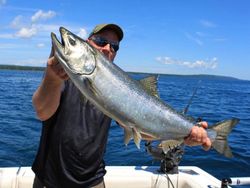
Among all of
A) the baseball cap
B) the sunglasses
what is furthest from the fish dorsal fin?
the baseball cap

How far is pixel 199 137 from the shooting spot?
3619 mm

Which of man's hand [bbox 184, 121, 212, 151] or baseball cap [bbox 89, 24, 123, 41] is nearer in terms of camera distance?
man's hand [bbox 184, 121, 212, 151]

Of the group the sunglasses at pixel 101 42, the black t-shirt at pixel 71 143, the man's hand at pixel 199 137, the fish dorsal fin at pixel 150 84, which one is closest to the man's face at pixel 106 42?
the sunglasses at pixel 101 42

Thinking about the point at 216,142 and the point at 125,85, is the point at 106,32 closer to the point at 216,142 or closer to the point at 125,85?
the point at 125,85

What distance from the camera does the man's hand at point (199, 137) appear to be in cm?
360

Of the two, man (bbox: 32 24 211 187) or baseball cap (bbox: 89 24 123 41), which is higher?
baseball cap (bbox: 89 24 123 41)

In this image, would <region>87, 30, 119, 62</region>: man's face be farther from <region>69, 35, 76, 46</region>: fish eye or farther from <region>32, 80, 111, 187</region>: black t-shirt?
<region>69, 35, 76, 46</region>: fish eye

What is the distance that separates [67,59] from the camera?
2879 mm

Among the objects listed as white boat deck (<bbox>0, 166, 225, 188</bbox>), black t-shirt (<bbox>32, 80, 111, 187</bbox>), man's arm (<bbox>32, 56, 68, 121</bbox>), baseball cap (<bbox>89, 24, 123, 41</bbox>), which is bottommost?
white boat deck (<bbox>0, 166, 225, 188</bbox>)

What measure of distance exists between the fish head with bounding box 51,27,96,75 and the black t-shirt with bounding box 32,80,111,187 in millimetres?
793

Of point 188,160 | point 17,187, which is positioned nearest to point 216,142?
point 17,187

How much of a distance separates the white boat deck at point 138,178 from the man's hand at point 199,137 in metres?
2.44

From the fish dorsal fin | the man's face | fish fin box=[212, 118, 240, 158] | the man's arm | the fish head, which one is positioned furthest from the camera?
the man's face

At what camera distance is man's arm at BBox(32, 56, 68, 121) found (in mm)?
3025
